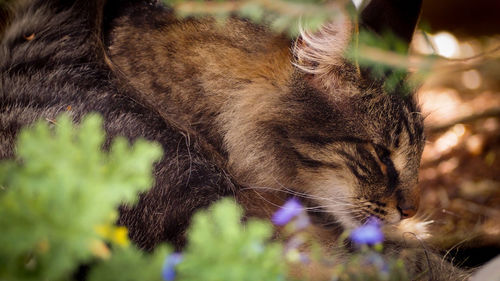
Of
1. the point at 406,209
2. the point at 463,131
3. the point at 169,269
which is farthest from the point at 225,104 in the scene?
the point at 463,131

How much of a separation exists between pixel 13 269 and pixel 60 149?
0.56ft

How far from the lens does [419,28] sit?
1.72 m

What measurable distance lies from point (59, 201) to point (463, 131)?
98.5 inches

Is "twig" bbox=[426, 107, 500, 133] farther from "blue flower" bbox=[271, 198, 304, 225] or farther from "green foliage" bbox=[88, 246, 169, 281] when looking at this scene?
"green foliage" bbox=[88, 246, 169, 281]

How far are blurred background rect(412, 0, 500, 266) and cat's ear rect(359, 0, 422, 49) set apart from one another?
0.22 ft

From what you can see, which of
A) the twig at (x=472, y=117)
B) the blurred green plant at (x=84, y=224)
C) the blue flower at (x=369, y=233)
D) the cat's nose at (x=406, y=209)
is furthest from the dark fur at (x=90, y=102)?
the twig at (x=472, y=117)

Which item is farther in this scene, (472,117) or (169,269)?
(472,117)

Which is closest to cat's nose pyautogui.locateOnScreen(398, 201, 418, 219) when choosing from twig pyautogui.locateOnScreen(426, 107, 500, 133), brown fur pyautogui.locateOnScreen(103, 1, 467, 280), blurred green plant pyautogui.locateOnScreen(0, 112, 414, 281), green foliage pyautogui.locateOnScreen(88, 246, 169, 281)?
brown fur pyautogui.locateOnScreen(103, 1, 467, 280)

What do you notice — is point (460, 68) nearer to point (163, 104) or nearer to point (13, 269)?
point (163, 104)

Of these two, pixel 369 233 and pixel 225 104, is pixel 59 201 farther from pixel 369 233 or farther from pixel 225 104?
pixel 369 233

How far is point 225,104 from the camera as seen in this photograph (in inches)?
64.9

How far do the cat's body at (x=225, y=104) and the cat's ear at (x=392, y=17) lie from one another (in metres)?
0.14

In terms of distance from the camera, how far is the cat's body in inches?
60.9

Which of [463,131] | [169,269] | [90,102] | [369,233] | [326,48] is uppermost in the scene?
[326,48]
